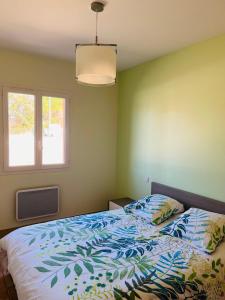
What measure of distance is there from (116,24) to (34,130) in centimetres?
189

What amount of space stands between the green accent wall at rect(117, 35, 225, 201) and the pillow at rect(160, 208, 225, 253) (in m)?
0.42

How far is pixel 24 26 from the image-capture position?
2.44 metres

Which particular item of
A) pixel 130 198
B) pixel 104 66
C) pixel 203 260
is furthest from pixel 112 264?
pixel 130 198

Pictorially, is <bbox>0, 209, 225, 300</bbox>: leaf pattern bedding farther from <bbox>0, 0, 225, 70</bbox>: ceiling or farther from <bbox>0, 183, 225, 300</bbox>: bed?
<bbox>0, 0, 225, 70</bbox>: ceiling

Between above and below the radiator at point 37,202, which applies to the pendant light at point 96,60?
above

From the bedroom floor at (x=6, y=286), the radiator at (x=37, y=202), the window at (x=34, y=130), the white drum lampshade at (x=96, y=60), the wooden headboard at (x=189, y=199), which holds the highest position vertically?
the white drum lampshade at (x=96, y=60)

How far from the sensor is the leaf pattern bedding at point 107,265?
1531mm

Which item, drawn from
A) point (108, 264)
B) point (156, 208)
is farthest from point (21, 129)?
point (108, 264)

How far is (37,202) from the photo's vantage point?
348cm

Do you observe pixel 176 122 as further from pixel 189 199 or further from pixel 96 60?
pixel 96 60

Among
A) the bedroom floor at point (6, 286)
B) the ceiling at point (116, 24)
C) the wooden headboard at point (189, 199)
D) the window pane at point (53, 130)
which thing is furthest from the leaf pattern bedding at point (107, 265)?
the ceiling at point (116, 24)

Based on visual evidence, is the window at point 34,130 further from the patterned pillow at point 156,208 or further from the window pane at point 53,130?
the patterned pillow at point 156,208

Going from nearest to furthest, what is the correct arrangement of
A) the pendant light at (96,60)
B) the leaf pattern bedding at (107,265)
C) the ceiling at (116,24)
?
the leaf pattern bedding at (107,265)
the pendant light at (96,60)
the ceiling at (116,24)

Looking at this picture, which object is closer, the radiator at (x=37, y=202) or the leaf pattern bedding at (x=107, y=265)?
the leaf pattern bedding at (x=107, y=265)
